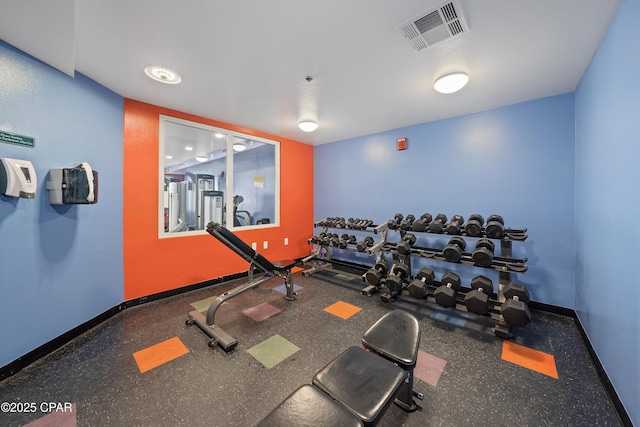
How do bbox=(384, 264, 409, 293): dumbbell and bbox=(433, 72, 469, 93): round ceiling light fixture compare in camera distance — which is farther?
bbox=(384, 264, 409, 293): dumbbell

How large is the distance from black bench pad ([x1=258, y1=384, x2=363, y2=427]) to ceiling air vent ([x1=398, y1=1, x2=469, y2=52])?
2.22 meters

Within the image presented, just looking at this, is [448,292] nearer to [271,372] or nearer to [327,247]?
[271,372]

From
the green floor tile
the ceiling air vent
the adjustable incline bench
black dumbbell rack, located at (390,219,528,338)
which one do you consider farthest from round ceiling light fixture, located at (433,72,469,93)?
the green floor tile

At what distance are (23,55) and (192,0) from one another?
153 cm

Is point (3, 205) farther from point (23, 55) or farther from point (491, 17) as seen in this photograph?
point (491, 17)

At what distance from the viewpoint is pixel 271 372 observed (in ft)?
5.75

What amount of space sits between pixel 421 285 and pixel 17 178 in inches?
141

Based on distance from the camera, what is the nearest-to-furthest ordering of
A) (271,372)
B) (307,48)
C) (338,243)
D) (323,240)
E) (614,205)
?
(614,205) < (271,372) < (307,48) < (338,243) < (323,240)

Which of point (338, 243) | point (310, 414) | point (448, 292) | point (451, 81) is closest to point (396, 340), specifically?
point (310, 414)

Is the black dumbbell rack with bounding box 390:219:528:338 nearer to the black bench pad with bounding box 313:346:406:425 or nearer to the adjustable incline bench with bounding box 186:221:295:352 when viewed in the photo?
the black bench pad with bounding box 313:346:406:425

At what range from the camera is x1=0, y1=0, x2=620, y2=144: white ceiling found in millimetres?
1468

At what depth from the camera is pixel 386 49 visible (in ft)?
6.17

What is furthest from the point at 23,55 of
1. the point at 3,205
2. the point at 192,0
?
the point at 192,0

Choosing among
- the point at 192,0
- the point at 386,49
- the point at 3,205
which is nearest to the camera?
the point at 192,0
